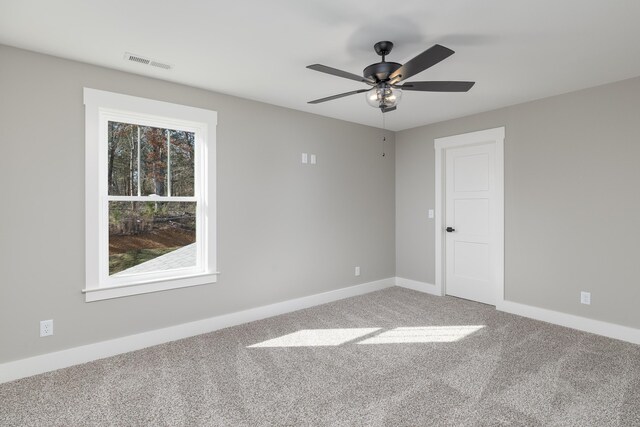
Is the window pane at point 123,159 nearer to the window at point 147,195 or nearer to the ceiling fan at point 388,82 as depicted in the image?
the window at point 147,195

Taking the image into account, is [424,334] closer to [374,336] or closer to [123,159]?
[374,336]

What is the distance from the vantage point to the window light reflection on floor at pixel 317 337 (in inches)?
125

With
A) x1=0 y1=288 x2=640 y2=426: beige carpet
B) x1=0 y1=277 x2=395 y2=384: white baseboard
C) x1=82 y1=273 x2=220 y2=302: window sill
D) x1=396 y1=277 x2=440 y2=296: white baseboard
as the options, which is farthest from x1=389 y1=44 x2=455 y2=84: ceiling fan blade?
x1=396 y1=277 x2=440 y2=296: white baseboard

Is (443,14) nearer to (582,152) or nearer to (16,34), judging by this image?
(582,152)

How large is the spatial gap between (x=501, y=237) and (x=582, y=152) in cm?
122

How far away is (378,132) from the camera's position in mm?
5145

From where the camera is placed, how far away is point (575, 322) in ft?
11.7

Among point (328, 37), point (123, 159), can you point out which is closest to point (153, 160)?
point (123, 159)

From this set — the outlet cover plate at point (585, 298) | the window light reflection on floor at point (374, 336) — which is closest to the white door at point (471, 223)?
the outlet cover plate at point (585, 298)

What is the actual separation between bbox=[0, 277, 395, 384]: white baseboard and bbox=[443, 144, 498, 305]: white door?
1.71m

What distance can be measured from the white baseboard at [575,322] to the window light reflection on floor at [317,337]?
69.5 inches

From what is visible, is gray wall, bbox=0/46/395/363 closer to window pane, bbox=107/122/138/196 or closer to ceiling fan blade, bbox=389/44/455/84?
window pane, bbox=107/122/138/196

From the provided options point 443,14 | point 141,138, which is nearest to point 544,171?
point 443,14

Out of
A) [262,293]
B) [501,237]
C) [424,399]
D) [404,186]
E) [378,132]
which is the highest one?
[378,132]
